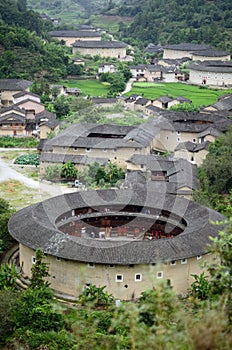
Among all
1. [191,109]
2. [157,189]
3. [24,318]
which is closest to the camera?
[24,318]

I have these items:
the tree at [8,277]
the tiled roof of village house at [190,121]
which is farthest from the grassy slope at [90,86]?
the tree at [8,277]

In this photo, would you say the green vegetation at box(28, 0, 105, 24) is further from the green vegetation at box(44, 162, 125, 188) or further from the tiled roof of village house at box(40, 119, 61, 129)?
the green vegetation at box(44, 162, 125, 188)

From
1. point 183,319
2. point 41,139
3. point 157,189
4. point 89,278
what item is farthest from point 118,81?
point 183,319

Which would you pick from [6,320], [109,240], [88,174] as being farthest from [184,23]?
[6,320]

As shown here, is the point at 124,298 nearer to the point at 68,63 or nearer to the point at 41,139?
the point at 41,139

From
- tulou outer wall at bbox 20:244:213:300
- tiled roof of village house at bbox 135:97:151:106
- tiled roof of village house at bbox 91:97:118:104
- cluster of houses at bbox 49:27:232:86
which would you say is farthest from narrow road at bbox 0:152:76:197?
cluster of houses at bbox 49:27:232:86

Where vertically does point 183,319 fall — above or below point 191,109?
above

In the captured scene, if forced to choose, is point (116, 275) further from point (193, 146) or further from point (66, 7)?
point (66, 7)
